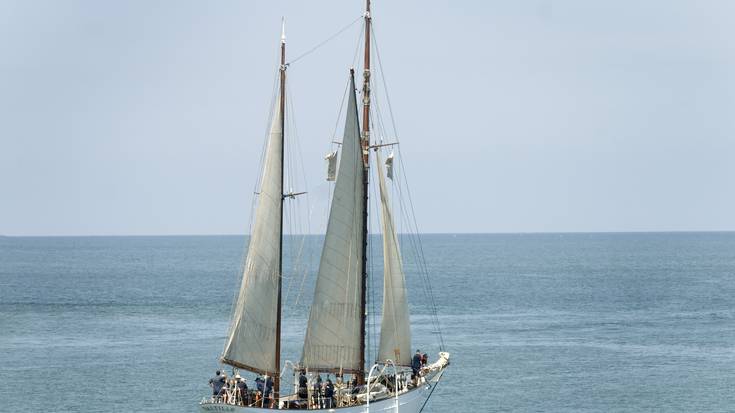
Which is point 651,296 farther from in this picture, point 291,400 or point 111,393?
point 291,400

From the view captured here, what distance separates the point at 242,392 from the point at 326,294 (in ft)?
18.7

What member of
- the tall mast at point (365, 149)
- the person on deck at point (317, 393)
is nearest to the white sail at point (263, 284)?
the person on deck at point (317, 393)

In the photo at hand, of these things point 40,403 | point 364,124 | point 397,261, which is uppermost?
point 364,124

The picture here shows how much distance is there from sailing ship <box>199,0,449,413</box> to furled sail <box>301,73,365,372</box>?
1.8 inches

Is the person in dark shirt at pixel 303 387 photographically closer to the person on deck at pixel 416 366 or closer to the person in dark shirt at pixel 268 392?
the person in dark shirt at pixel 268 392

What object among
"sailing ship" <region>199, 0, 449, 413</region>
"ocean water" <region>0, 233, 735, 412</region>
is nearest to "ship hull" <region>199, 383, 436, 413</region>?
"sailing ship" <region>199, 0, 449, 413</region>

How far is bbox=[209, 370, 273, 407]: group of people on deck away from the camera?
54469 millimetres

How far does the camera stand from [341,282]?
5556cm

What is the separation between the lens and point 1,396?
249 feet

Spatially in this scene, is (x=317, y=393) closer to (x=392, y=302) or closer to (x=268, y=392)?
(x=268, y=392)

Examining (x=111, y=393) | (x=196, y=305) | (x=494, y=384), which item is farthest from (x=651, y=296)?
(x=111, y=393)

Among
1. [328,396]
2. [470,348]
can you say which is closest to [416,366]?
[328,396]

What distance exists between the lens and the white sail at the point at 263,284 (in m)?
54.1

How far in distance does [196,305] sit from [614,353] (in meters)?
58.5
